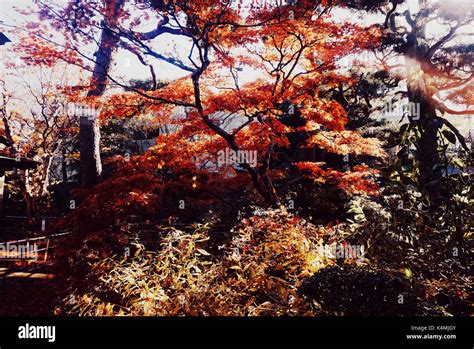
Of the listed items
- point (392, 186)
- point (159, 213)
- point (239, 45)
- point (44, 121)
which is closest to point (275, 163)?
point (159, 213)

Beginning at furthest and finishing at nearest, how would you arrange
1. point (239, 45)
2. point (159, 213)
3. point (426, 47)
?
point (159, 213) → point (426, 47) → point (239, 45)

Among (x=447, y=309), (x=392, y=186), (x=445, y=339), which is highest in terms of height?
(x=392, y=186)

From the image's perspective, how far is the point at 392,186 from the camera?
371 cm

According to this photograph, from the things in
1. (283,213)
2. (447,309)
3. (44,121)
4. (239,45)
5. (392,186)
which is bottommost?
(447,309)

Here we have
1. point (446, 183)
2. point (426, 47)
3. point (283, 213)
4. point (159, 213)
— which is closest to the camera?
point (446, 183)

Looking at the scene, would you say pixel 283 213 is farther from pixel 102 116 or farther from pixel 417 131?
pixel 102 116

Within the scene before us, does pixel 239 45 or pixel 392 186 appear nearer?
pixel 392 186

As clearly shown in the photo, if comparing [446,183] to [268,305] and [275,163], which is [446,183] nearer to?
[268,305]

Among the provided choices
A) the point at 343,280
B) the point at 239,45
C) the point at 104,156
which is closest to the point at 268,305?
the point at 343,280

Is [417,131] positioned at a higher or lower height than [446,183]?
higher

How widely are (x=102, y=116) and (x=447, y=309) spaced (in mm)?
7296

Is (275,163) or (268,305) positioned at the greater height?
(275,163)

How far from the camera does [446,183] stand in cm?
359

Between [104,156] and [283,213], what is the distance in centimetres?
858
